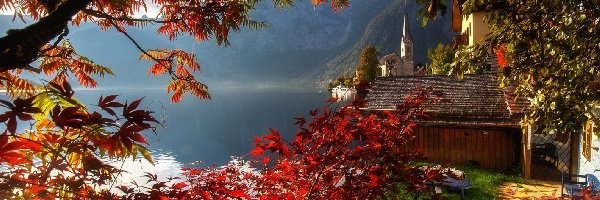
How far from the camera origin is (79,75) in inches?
174

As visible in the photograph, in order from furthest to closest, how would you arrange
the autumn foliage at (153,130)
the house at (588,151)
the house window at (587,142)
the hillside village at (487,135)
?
the hillside village at (487,135), the house window at (587,142), the house at (588,151), the autumn foliage at (153,130)

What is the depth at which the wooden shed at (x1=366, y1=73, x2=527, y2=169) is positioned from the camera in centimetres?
1616

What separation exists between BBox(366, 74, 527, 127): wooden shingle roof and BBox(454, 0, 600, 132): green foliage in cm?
873

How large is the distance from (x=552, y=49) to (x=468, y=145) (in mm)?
12767

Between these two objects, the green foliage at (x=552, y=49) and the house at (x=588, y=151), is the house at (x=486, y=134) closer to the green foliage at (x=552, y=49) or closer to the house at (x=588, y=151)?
the house at (x=588, y=151)

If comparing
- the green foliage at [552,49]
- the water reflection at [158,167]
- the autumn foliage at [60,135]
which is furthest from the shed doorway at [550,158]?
the water reflection at [158,167]

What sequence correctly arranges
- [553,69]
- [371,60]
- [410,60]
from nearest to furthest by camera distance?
[553,69], [371,60], [410,60]

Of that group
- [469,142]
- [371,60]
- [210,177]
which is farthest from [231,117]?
[210,177]

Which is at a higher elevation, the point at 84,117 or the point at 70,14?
the point at 70,14

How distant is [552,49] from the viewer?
17.0ft

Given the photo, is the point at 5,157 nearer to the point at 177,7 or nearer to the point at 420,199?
the point at 177,7

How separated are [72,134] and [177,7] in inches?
72.3

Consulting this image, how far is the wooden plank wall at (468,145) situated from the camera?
53.4 feet

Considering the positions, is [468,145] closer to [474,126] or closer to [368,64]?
[474,126]
